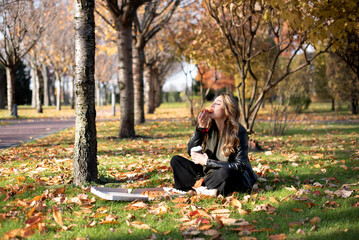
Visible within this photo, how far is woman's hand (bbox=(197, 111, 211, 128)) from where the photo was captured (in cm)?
420

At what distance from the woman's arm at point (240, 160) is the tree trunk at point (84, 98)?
170cm

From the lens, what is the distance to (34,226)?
3.04m

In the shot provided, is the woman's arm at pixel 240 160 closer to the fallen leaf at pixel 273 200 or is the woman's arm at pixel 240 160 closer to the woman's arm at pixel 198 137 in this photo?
the woman's arm at pixel 198 137

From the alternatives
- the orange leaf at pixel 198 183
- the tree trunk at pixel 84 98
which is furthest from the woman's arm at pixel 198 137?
the tree trunk at pixel 84 98

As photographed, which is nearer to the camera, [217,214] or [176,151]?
[217,214]

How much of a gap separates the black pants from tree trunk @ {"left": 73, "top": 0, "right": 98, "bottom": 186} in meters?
1.23

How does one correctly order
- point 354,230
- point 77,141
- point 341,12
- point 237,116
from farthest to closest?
1. point 341,12
2. point 77,141
3. point 237,116
4. point 354,230

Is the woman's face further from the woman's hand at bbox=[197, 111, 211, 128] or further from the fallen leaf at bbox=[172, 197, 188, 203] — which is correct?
the fallen leaf at bbox=[172, 197, 188, 203]

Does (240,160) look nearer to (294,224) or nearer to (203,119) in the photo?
(203,119)

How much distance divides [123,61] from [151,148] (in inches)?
131

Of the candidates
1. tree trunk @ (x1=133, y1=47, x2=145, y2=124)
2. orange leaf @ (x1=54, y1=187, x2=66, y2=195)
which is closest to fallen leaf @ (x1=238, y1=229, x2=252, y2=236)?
orange leaf @ (x1=54, y1=187, x2=66, y2=195)

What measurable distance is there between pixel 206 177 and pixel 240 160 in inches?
20.1

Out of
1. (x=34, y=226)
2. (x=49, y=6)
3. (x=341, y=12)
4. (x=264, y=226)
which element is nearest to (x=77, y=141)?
(x=34, y=226)

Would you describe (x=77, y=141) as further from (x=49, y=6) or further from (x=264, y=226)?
(x=49, y=6)
